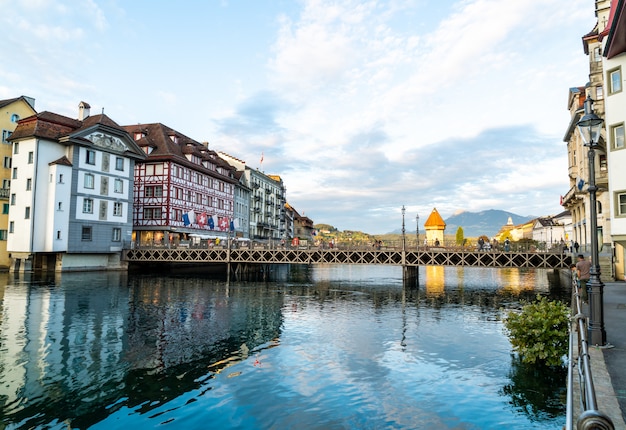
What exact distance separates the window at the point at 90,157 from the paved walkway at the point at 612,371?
5382 cm

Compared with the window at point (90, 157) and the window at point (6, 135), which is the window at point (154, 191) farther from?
the window at point (6, 135)

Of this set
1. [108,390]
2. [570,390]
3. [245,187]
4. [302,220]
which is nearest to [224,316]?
[108,390]

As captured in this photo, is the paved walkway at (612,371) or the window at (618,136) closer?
the paved walkway at (612,371)

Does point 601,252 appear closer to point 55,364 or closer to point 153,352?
point 153,352

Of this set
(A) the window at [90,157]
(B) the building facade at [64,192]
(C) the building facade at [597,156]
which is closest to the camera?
(C) the building facade at [597,156]

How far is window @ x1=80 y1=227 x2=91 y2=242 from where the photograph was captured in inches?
2029

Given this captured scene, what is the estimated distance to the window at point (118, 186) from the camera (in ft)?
183

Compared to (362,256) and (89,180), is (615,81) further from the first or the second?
(89,180)

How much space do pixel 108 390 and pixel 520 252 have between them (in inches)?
1616

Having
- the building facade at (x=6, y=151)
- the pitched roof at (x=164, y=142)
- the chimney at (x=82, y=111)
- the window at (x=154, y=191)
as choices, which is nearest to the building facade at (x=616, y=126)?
the pitched roof at (x=164, y=142)

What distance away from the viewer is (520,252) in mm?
43281

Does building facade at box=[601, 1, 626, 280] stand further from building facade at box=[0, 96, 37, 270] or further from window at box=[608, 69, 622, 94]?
building facade at box=[0, 96, 37, 270]

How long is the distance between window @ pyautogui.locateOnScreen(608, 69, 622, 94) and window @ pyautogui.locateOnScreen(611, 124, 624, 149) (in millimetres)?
1951

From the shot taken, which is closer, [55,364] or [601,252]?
[55,364]
